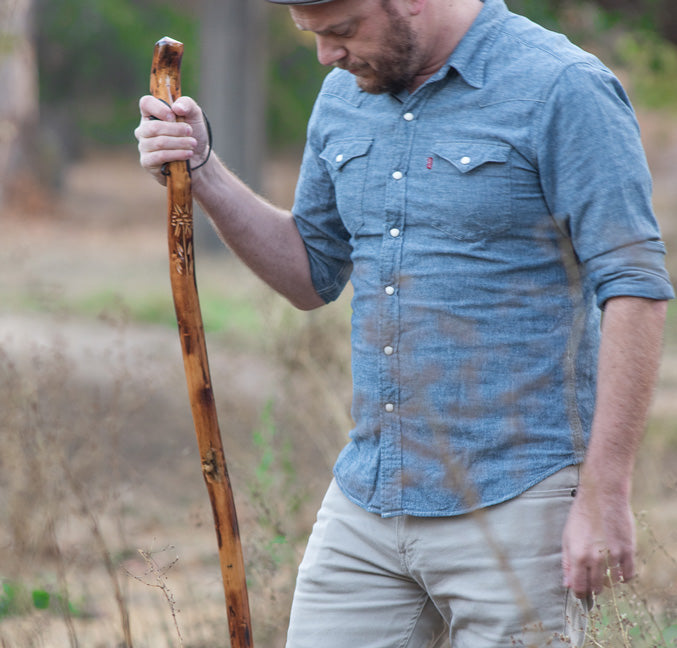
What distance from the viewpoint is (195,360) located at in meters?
2.35

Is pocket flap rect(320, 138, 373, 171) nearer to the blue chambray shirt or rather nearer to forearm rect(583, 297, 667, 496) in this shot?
the blue chambray shirt

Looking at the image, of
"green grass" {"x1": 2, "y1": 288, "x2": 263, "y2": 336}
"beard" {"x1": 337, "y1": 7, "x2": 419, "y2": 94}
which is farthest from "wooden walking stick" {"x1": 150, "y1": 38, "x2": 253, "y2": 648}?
"green grass" {"x1": 2, "y1": 288, "x2": 263, "y2": 336}

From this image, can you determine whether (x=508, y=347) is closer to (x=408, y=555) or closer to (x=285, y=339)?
(x=408, y=555)

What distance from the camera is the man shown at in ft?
6.71

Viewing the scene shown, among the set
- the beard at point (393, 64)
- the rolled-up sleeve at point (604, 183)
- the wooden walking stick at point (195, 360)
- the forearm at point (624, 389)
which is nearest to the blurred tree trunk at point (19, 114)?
the wooden walking stick at point (195, 360)

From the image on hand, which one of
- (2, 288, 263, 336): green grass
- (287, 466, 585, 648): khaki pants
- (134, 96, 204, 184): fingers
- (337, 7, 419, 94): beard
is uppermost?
(337, 7, 419, 94): beard

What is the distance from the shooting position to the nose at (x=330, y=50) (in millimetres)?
2258

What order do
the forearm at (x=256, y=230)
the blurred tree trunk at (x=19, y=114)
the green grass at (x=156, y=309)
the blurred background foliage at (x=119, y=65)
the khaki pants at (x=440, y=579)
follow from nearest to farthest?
1. the khaki pants at (x=440, y=579)
2. the forearm at (x=256, y=230)
3. the green grass at (x=156, y=309)
4. the blurred tree trunk at (x=19, y=114)
5. the blurred background foliage at (x=119, y=65)

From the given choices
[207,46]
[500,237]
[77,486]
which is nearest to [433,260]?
[500,237]

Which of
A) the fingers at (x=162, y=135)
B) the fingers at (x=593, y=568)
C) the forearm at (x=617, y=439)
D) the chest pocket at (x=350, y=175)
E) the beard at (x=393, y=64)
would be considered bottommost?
the fingers at (x=593, y=568)

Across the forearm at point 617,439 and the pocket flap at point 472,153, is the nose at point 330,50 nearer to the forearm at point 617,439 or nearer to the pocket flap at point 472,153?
the pocket flap at point 472,153

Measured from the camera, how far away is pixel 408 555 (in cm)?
225

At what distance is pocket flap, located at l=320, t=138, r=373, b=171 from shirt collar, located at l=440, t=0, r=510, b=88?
0.22 metres

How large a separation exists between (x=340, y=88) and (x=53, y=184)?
19.6 meters
